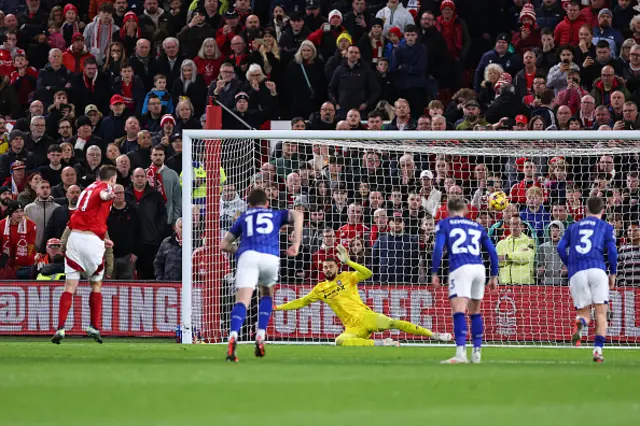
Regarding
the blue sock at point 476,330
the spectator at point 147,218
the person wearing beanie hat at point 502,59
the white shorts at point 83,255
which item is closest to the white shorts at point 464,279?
the blue sock at point 476,330

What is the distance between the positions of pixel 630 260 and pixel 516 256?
5.53 feet

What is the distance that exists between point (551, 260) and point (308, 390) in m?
9.17

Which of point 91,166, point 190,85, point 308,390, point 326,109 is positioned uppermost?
point 190,85

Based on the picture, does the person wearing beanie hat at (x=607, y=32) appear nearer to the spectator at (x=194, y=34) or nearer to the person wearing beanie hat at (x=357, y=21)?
the person wearing beanie hat at (x=357, y=21)

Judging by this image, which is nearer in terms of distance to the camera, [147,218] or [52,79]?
[147,218]

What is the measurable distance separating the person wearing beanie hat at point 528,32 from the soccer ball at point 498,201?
17.2 feet

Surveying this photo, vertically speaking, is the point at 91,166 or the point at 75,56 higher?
the point at 75,56

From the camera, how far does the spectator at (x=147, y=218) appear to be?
20.0 meters

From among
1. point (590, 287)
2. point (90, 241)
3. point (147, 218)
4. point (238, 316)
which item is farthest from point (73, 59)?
point (590, 287)

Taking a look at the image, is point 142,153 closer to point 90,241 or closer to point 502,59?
point 90,241

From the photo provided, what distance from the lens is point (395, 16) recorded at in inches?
912

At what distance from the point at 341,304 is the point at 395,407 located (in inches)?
357

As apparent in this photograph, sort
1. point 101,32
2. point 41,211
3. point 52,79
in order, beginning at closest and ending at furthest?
point 41,211
point 52,79
point 101,32

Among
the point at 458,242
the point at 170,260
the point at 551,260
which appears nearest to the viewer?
the point at 458,242
